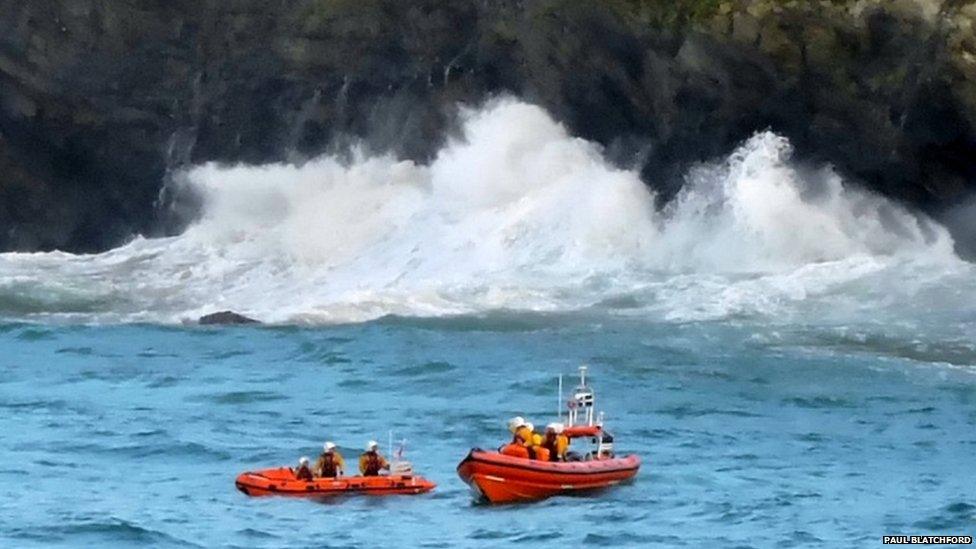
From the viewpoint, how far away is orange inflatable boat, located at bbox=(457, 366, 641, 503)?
25.7 m

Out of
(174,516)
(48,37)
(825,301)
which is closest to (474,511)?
(174,516)

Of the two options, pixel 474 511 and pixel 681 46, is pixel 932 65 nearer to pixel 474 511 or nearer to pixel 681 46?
pixel 681 46

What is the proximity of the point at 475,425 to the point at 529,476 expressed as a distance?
178 inches

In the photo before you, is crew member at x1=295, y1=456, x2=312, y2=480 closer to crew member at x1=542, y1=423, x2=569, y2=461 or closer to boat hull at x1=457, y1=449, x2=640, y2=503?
boat hull at x1=457, y1=449, x2=640, y2=503

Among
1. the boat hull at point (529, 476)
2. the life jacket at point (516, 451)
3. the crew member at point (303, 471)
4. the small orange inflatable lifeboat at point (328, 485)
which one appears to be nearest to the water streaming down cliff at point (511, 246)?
the boat hull at point (529, 476)

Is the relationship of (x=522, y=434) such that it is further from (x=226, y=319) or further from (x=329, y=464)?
(x=226, y=319)

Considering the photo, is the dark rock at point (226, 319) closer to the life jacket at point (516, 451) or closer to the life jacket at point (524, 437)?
the life jacket at point (524, 437)

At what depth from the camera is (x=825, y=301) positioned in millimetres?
37812

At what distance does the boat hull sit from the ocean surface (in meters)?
0.21

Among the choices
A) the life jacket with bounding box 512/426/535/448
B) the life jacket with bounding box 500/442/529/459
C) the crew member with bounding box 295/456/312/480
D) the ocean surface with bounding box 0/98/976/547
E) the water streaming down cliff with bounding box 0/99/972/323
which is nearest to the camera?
the ocean surface with bounding box 0/98/976/547

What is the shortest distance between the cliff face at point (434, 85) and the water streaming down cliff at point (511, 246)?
0.59 meters

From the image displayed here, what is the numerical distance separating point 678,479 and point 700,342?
8.71m

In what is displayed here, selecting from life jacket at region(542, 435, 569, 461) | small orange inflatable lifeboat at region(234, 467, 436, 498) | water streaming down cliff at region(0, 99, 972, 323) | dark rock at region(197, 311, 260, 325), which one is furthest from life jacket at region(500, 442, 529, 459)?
dark rock at region(197, 311, 260, 325)

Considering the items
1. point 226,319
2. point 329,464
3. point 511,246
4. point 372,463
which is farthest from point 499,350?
point 329,464
